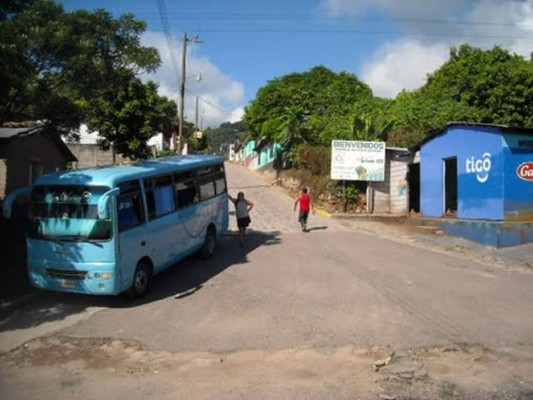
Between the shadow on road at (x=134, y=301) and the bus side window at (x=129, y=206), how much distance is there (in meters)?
1.45

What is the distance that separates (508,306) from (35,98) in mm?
9574

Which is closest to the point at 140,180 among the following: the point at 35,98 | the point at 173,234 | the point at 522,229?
the point at 173,234

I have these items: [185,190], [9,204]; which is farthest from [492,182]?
[9,204]

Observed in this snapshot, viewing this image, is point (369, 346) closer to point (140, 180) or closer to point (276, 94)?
point (140, 180)

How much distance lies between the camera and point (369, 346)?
7328mm

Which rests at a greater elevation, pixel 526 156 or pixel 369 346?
pixel 526 156

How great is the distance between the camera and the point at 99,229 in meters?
9.54

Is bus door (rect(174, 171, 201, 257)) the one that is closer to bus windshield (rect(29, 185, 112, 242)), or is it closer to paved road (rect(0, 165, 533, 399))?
paved road (rect(0, 165, 533, 399))

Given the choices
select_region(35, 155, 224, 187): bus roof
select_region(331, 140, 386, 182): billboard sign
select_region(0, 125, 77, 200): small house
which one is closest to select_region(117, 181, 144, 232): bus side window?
select_region(35, 155, 224, 187): bus roof

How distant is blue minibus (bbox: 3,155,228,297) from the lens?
9477mm

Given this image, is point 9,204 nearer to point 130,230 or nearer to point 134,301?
point 130,230

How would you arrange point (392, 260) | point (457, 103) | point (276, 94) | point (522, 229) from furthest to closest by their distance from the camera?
point (276, 94), point (457, 103), point (522, 229), point (392, 260)

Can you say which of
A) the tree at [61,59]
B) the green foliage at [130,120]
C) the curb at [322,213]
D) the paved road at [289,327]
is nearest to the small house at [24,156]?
the green foliage at [130,120]

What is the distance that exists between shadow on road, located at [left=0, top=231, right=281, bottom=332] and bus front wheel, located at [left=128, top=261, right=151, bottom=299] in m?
0.12
